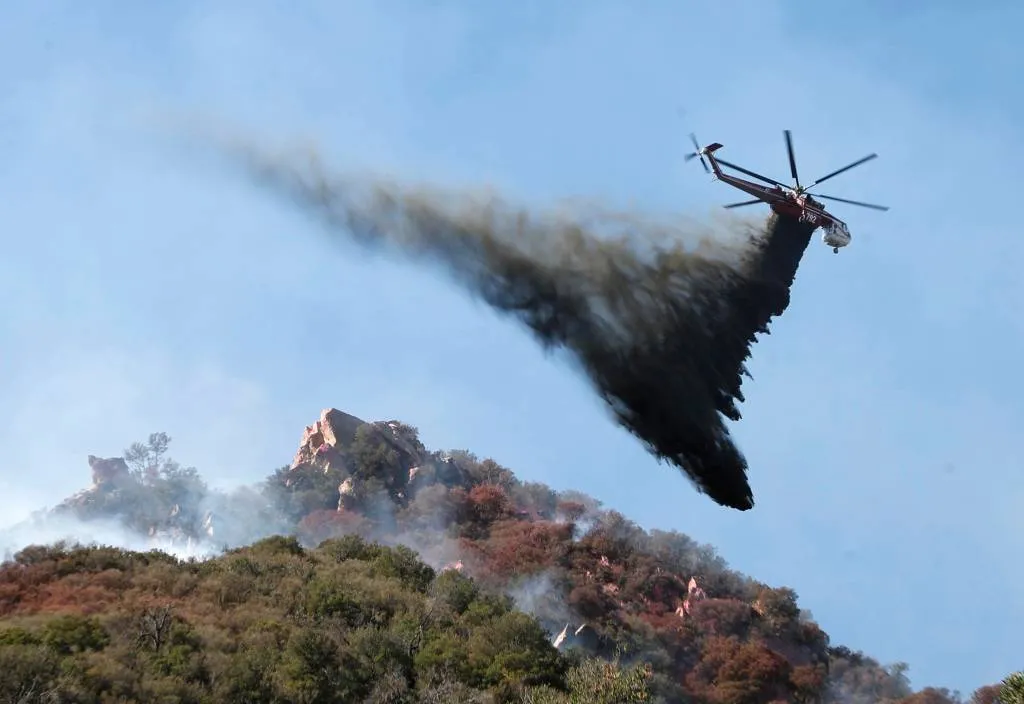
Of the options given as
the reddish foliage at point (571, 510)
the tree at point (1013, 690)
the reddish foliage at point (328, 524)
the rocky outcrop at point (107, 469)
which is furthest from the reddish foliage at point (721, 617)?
the rocky outcrop at point (107, 469)

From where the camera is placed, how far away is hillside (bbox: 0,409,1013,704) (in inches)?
1839

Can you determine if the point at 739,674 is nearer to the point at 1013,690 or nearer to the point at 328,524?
the point at 1013,690

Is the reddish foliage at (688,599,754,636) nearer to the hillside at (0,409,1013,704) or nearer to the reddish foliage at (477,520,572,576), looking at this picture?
the hillside at (0,409,1013,704)

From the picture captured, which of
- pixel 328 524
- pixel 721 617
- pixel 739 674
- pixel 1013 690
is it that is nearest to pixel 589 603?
pixel 721 617

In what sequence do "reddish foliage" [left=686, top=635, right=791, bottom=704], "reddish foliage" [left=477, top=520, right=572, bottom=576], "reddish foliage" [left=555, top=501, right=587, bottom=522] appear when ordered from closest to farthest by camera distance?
"reddish foliage" [left=686, top=635, right=791, bottom=704] < "reddish foliage" [left=477, top=520, right=572, bottom=576] < "reddish foliage" [left=555, top=501, right=587, bottom=522]

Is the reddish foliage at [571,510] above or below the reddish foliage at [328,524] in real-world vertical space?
above

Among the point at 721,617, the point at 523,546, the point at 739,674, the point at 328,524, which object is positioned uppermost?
the point at 721,617

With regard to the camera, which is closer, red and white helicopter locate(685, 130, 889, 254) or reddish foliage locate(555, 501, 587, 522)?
red and white helicopter locate(685, 130, 889, 254)

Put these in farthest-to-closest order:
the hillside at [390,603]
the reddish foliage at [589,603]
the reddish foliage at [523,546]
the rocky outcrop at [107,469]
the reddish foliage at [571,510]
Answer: the rocky outcrop at [107,469] < the reddish foliage at [571,510] < the reddish foliage at [523,546] < the reddish foliage at [589,603] < the hillside at [390,603]

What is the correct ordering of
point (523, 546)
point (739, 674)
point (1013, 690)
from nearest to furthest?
point (1013, 690)
point (739, 674)
point (523, 546)

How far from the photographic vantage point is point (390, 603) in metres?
60.2

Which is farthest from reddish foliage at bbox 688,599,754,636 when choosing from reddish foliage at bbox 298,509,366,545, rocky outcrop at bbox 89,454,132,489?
rocky outcrop at bbox 89,454,132,489

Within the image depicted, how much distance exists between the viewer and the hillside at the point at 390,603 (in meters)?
46.7

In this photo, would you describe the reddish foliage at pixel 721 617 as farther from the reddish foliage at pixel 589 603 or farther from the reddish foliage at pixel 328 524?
the reddish foliage at pixel 328 524
